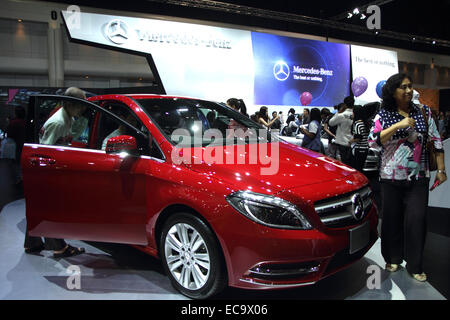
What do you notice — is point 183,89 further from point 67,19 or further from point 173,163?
point 173,163

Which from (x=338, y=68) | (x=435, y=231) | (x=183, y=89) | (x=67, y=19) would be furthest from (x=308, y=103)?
(x=435, y=231)

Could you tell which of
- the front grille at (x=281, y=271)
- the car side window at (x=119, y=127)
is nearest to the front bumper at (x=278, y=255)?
the front grille at (x=281, y=271)

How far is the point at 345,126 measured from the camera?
556 cm

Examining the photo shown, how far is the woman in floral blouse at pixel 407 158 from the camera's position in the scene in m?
2.49

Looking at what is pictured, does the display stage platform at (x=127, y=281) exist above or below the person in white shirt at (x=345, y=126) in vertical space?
below

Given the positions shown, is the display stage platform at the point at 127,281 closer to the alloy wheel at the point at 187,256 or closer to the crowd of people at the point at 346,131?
the alloy wheel at the point at 187,256

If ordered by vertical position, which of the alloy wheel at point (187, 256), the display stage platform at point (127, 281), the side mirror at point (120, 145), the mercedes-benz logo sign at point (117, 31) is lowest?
the display stage platform at point (127, 281)

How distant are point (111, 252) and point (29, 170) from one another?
1034 millimetres

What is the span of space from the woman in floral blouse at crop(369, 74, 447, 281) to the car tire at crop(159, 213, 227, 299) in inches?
57.7

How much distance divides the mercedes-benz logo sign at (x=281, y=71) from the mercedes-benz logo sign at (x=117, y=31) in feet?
16.4

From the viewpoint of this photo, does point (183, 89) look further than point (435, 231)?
Yes

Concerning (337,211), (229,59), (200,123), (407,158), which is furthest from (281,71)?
(337,211)

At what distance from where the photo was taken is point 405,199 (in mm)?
2623

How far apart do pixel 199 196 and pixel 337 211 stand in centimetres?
84
